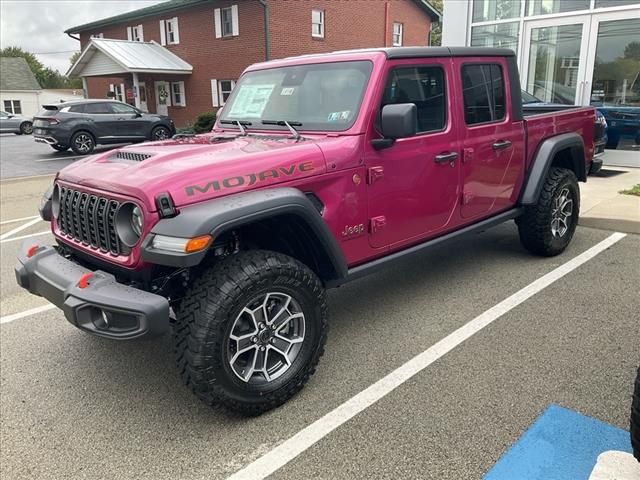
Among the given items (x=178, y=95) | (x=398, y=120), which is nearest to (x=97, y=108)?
(x=178, y=95)

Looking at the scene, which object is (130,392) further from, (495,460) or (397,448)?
(495,460)

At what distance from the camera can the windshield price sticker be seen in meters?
4.06

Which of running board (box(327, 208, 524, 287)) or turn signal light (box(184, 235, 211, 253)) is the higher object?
turn signal light (box(184, 235, 211, 253))

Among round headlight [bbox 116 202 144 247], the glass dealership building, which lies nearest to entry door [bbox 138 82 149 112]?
the glass dealership building

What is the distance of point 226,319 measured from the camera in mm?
2684

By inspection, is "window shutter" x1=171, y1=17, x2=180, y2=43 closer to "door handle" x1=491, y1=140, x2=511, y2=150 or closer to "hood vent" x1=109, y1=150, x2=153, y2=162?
"door handle" x1=491, y1=140, x2=511, y2=150

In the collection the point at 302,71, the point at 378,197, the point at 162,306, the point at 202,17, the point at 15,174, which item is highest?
the point at 202,17

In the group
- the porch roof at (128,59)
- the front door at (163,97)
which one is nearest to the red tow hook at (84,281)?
the porch roof at (128,59)

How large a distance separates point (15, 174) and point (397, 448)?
13583 mm

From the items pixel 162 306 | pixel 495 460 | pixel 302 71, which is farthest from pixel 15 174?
pixel 495 460

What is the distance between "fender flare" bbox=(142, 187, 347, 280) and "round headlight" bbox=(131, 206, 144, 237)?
124mm

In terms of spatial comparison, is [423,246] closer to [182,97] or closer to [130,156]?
[130,156]

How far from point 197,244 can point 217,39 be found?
77.9 feet

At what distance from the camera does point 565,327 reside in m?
3.88
